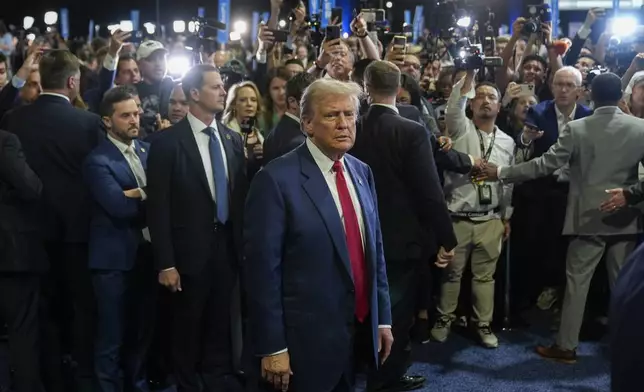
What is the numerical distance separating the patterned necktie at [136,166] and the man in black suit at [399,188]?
1.07 m

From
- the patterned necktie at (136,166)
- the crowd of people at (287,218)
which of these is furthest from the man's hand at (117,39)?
the patterned necktie at (136,166)

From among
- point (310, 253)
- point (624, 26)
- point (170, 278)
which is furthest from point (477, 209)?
point (624, 26)

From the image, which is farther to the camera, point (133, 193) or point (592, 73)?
point (592, 73)

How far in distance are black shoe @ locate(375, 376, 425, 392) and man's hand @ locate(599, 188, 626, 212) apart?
55.4 inches

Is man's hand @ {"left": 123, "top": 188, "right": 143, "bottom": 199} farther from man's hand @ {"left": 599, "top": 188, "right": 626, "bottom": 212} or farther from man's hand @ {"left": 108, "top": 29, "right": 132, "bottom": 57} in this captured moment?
man's hand @ {"left": 599, "top": 188, "right": 626, "bottom": 212}

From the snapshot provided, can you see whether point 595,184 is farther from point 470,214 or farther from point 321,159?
point 321,159

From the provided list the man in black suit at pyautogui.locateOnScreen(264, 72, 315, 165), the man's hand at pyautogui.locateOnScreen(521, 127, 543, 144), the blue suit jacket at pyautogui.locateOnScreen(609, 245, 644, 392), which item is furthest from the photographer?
the blue suit jacket at pyautogui.locateOnScreen(609, 245, 644, 392)

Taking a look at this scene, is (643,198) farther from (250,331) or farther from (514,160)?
(250,331)

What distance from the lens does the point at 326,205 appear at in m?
2.51

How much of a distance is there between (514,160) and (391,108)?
1.51 m

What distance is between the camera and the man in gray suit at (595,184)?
4.27 metres

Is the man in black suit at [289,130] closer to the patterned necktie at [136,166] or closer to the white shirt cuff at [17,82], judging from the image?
the patterned necktie at [136,166]

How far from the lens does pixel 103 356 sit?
3.67 metres

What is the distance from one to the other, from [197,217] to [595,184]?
2292 millimetres
